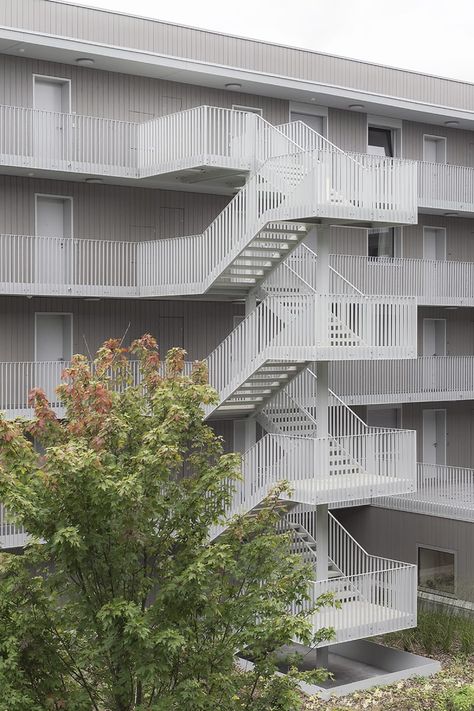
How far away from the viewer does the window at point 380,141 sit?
37969mm

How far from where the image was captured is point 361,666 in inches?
1120

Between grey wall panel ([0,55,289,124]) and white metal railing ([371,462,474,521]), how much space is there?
11.6 m

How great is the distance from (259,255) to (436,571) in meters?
10.5

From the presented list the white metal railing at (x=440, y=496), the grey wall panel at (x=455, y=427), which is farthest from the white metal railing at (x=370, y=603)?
the grey wall panel at (x=455, y=427)

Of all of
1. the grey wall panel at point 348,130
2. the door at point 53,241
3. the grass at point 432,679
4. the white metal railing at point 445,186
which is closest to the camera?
the grass at point 432,679

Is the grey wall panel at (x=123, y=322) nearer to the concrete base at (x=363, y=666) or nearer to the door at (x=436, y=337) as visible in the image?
the door at (x=436, y=337)

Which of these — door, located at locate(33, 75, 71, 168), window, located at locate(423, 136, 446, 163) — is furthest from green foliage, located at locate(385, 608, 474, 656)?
window, located at locate(423, 136, 446, 163)

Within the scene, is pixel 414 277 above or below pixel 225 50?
below

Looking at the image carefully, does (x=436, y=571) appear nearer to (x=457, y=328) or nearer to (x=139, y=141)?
(x=457, y=328)

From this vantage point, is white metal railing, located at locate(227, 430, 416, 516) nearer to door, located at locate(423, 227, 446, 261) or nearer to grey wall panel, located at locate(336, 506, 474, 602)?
grey wall panel, located at locate(336, 506, 474, 602)

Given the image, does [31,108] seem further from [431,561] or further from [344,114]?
[431,561]

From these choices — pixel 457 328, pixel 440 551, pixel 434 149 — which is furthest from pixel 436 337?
pixel 440 551

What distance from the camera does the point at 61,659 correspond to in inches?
634

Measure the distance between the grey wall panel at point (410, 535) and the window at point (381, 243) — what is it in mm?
8293
